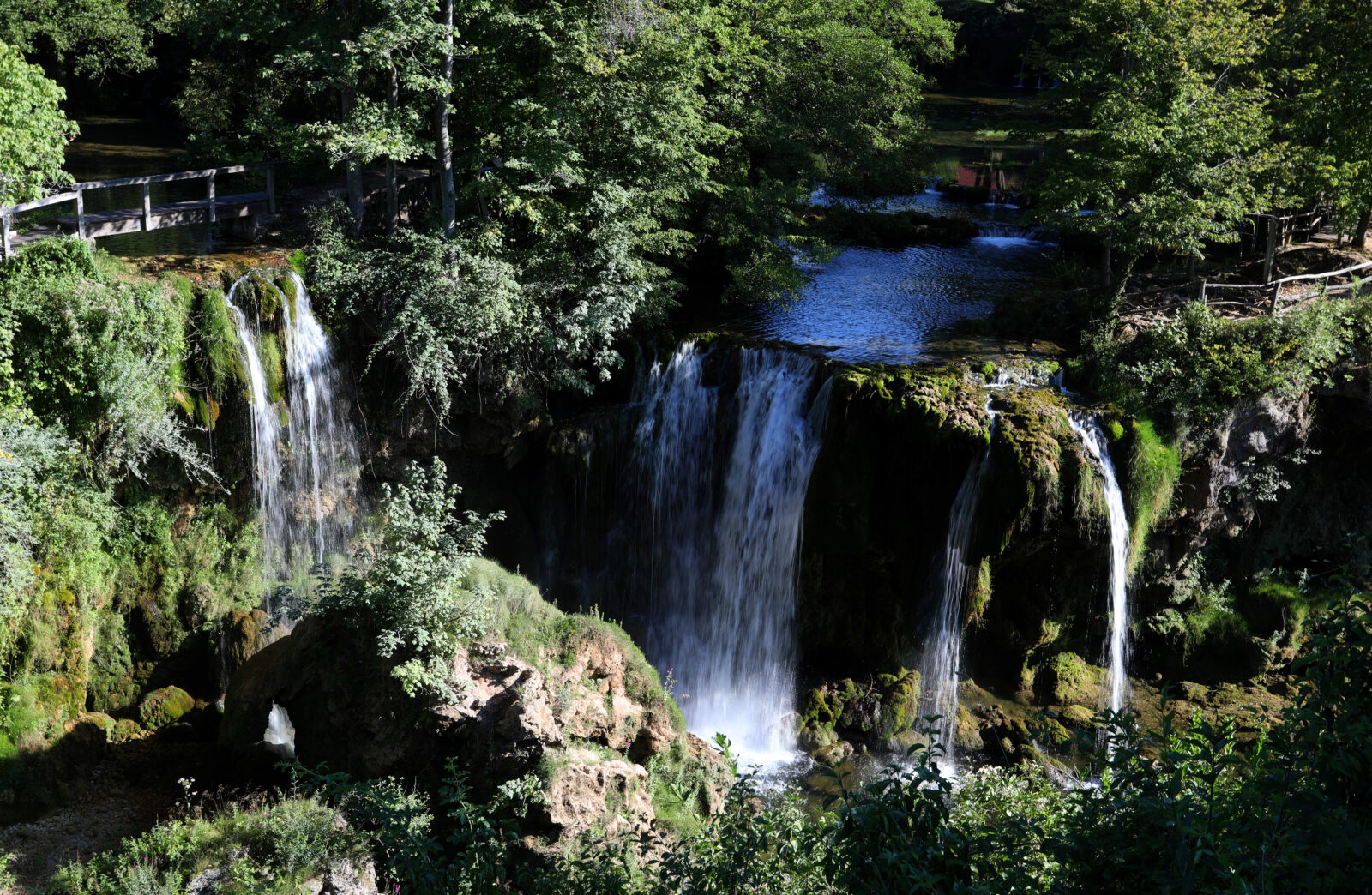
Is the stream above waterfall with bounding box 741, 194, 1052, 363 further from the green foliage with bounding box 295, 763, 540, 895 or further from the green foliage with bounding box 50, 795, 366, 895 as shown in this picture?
the green foliage with bounding box 50, 795, 366, 895

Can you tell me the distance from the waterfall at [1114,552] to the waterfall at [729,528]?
4.07 m

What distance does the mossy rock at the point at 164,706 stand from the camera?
1334 cm

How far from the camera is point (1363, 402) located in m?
16.4

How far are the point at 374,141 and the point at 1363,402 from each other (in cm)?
1653

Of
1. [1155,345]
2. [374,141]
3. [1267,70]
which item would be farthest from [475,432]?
[1267,70]

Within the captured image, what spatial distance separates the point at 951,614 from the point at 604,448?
6.29m

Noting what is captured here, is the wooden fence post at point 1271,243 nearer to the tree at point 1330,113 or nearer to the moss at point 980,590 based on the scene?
the tree at point 1330,113

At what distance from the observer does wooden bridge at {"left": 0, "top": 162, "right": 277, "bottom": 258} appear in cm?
1405

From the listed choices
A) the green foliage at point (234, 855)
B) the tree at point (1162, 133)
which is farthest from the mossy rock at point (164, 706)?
the tree at point (1162, 133)

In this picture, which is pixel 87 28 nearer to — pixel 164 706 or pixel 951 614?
pixel 164 706

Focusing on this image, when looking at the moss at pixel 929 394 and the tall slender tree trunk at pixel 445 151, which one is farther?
the tall slender tree trunk at pixel 445 151

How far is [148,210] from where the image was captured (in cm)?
1553

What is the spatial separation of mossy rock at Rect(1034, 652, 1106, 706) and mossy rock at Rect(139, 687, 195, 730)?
12.8 m

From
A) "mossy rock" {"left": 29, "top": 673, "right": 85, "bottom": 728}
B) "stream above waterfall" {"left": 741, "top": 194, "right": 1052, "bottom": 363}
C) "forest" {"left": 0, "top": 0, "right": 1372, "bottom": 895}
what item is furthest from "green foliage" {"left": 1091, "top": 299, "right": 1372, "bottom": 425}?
"mossy rock" {"left": 29, "top": 673, "right": 85, "bottom": 728}
